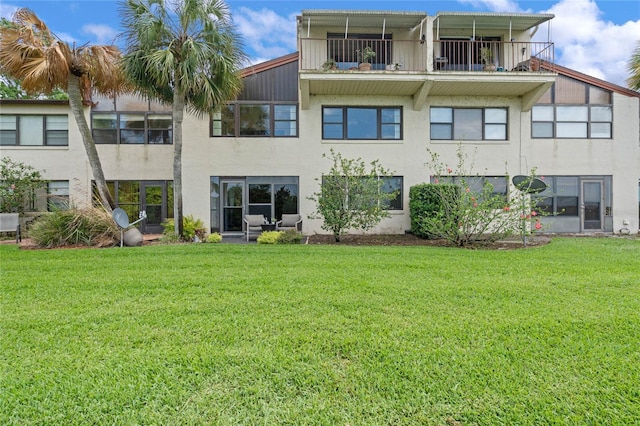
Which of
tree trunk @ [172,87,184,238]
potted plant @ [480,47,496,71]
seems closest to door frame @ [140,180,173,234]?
tree trunk @ [172,87,184,238]

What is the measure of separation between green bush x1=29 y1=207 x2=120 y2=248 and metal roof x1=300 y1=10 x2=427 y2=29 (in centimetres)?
959

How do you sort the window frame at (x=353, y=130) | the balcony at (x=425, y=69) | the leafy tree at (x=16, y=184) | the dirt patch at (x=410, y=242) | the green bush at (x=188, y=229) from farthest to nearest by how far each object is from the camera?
the window frame at (x=353, y=130)
the leafy tree at (x=16, y=184)
the balcony at (x=425, y=69)
the green bush at (x=188, y=229)
the dirt patch at (x=410, y=242)

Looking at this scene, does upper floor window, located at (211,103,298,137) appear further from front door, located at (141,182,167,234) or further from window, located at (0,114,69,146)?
window, located at (0,114,69,146)

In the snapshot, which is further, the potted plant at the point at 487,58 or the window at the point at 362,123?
the window at the point at 362,123

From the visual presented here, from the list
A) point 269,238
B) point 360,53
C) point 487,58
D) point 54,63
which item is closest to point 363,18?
point 360,53

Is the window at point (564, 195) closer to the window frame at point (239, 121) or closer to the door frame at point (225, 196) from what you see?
the window frame at point (239, 121)

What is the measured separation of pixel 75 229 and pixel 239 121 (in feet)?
21.6

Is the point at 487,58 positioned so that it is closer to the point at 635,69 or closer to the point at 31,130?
the point at 635,69

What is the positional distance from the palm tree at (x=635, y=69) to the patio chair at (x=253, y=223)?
1582 cm

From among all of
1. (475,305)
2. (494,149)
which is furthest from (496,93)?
(475,305)

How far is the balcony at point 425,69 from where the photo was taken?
466 inches

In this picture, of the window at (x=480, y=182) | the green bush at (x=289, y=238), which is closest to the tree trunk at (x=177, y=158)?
the green bush at (x=289, y=238)

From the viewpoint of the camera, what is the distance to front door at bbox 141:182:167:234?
42.7 feet

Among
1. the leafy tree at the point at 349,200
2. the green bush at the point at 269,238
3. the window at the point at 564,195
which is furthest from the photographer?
the window at the point at 564,195
